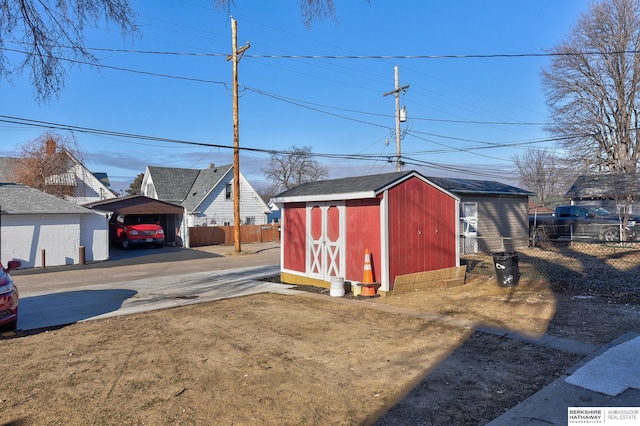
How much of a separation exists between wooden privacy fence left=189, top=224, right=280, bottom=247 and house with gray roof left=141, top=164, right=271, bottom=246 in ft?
4.67

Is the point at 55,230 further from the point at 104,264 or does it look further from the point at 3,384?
the point at 3,384

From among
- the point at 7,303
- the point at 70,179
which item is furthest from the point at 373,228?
the point at 70,179

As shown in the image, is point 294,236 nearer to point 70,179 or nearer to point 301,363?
point 301,363

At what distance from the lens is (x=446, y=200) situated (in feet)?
37.4

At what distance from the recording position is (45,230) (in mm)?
19922

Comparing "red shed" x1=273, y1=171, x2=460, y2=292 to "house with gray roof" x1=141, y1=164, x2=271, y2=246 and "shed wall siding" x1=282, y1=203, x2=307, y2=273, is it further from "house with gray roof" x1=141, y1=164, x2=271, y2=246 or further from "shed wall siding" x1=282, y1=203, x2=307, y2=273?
"house with gray roof" x1=141, y1=164, x2=271, y2=246

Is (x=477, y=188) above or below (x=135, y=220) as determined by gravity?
above

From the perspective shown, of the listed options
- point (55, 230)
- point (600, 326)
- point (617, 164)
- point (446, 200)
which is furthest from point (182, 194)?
point (600, 326)

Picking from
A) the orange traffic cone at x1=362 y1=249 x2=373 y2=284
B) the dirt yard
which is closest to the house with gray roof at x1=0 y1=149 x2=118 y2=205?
the dirt yard

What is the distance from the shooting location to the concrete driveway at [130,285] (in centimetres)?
945

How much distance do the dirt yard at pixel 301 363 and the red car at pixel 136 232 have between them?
2004cm

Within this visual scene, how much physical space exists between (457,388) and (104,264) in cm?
1968

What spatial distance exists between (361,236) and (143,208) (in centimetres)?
2086

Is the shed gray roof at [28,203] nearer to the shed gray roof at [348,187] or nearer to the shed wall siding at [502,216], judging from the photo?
the shed gray roof at [348,187]
